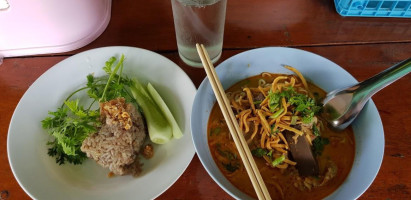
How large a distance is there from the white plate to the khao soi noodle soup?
113 mm

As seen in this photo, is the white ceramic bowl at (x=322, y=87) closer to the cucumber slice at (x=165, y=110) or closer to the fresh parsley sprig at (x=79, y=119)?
the cucumber slice at (x=165, y=110)

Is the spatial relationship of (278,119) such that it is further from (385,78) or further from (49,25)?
(49,25)

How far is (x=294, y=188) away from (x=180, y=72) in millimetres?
457

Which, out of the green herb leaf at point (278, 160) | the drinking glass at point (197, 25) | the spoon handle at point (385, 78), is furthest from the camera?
the drinking glass at point (197, 25)

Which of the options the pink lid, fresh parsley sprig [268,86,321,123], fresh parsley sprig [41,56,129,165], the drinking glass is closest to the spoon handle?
fresh parsley sprig [268,86,321,123]

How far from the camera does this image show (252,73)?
94cm

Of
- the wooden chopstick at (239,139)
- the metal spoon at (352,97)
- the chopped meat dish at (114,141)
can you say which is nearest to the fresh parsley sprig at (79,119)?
the chopped meat dish at (114,141)

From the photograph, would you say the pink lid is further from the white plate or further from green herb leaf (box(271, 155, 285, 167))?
green herb leaf (box(271, 155, 285, 167))

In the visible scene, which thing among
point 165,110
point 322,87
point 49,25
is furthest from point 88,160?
point 322,87

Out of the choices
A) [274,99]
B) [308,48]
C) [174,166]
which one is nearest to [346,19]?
[308,48]

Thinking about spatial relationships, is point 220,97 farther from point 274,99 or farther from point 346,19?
point 346,19

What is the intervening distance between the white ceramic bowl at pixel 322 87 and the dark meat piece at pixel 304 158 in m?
0.08

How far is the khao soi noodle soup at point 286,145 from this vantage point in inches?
30.8

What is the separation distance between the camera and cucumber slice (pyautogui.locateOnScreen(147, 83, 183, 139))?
0.87 metres
